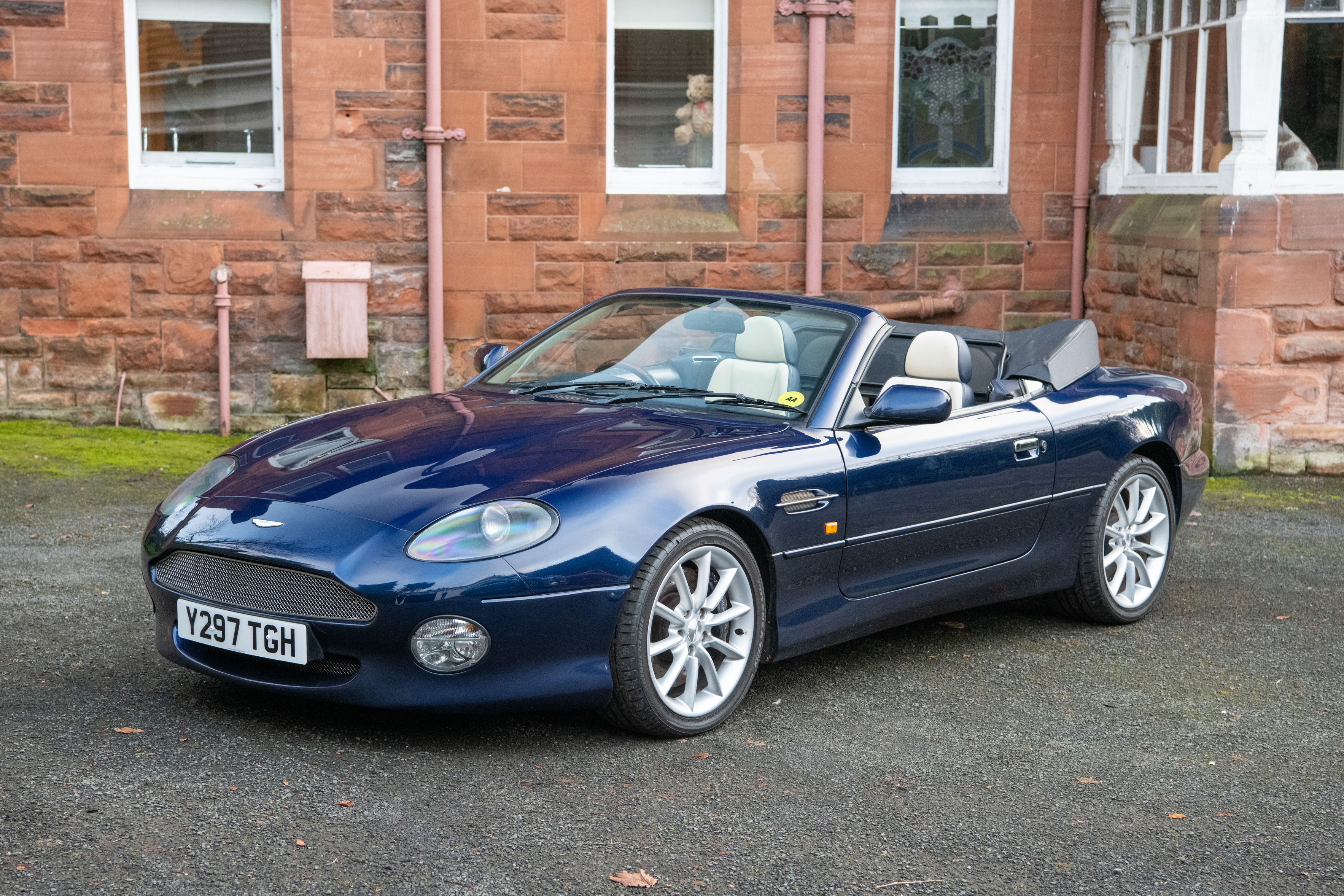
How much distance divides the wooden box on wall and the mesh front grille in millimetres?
6236

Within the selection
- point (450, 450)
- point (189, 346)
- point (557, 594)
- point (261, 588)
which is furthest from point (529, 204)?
point (557, 594)

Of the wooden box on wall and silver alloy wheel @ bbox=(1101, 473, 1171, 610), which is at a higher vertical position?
the wooden box on wall

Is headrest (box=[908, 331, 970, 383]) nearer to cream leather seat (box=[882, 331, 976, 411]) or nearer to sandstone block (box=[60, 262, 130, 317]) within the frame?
cream leather seat (box=[882, 331, 976, 411])

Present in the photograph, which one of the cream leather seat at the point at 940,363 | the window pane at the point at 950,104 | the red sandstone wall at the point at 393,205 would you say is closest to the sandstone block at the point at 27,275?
the red sandstone wall at the point at 393,205

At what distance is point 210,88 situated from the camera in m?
11.1

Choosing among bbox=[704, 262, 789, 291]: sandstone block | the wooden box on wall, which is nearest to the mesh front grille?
the wooden box on wall

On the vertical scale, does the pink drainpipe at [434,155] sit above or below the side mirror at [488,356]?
above

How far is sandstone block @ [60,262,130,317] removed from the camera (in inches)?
420

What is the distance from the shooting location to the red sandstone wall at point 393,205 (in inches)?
418

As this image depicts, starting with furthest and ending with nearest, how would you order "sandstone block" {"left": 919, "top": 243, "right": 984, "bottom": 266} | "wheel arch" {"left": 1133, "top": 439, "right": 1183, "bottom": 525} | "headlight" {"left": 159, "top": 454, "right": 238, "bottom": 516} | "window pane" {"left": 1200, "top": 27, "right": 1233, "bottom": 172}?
"sandstone block" {"left": 919, "top": 243, "right": 984, "bottom": 266}, "window pane" {"left": 1200, "top": 27, "right": 1233, "bottom": 172}, "wheel arch" {"left": 1133, "top": 439, "right": 1183, "bottom": 525}, "headlight" {"left": 159, "top": 454, "right": 238, "bottom": 516}

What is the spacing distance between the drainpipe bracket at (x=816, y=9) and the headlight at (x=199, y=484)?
22.8ft

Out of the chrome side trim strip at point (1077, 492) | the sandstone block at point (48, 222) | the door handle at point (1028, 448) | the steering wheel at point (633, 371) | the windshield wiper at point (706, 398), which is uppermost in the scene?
the sandstone block at point (48, 222)

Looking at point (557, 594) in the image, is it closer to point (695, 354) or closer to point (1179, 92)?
point (695, 354)

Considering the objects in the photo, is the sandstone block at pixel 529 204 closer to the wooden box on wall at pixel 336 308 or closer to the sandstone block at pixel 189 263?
the wooden box on wall at pixel 336 308
